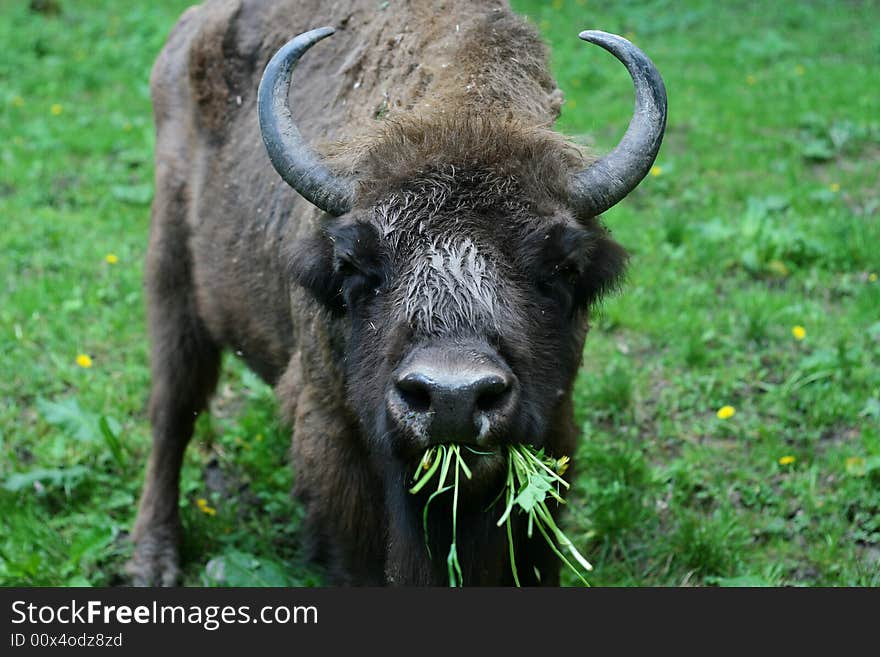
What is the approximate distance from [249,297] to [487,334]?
223 cm

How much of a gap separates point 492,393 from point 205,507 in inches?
123

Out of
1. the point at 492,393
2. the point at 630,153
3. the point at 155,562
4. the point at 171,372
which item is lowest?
the point at 155,562

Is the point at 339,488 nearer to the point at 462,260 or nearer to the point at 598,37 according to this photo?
the point at 462,260

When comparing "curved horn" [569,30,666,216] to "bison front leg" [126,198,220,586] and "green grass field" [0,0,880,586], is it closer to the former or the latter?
"green grass field" [0,0,880,586]

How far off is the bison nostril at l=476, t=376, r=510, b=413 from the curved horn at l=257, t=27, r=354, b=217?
38.4 inches

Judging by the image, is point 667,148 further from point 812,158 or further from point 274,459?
point 274,459

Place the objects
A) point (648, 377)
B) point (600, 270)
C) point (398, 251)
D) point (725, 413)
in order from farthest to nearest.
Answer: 1. point (648, 377)
2. point (725, 413)
3. point (600, 270)
4. point (398, 251)

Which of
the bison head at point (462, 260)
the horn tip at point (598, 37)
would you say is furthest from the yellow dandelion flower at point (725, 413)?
the horn tip at point (598, 37)

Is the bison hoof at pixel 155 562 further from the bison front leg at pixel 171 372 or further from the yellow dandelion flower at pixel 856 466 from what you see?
the yellow dandelion flower at pixel 856 466

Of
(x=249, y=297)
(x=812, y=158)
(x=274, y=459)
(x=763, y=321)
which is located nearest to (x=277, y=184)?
(x=249, y=297)

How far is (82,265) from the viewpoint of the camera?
7.87m

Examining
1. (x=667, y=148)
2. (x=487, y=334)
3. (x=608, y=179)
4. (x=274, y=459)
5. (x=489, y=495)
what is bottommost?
(x=274, y=459)

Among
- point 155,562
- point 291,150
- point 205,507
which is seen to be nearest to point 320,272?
point 291,150

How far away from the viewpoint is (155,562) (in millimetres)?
5273
